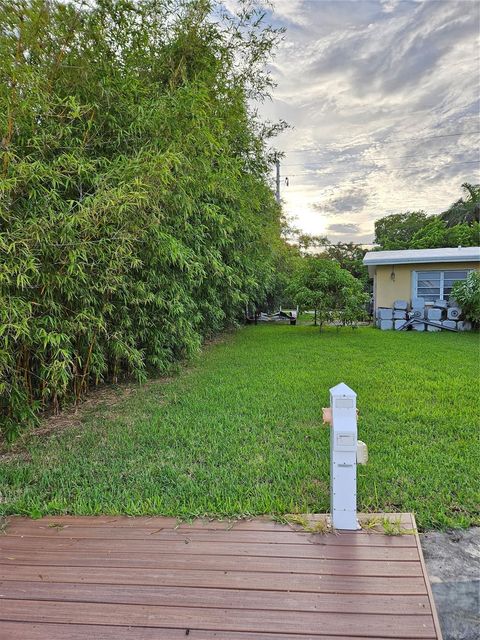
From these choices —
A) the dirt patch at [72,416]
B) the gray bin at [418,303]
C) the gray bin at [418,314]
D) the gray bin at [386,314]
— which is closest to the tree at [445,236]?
the gray bin at [418,303]

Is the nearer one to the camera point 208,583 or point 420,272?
point 208,583

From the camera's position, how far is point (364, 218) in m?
17.7

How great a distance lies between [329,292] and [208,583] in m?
7.59

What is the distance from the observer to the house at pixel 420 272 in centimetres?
916

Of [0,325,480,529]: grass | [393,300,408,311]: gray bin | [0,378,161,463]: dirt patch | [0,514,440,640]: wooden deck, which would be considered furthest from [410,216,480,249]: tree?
[0,514,440,640]: wooden deck

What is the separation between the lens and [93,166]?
2.41 m

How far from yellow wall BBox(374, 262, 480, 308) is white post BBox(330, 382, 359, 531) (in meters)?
8.98

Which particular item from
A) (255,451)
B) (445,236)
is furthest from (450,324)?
(445,236)

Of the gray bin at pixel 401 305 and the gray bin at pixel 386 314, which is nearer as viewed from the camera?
the gray bin at pixel 401 305

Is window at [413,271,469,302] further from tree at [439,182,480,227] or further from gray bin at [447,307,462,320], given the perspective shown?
tree at [439,182,480,227]

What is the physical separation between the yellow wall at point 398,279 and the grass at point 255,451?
5.31 metres

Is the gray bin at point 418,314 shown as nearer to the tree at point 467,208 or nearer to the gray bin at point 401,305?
the gray bin at point 401,305

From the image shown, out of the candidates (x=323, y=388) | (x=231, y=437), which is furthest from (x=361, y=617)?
(x=323, y=388)

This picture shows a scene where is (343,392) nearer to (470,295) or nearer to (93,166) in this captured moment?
(93,166)
